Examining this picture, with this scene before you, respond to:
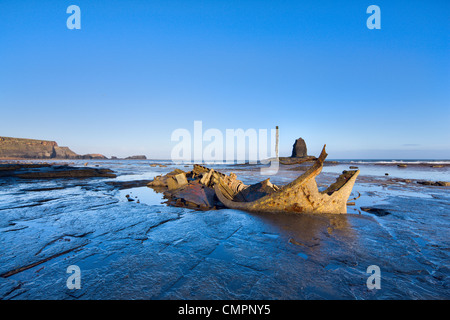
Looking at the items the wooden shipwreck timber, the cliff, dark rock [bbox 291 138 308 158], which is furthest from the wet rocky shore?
the cliff

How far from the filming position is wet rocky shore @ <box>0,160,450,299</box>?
178 centimetres

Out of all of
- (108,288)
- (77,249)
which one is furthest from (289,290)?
(77,249)

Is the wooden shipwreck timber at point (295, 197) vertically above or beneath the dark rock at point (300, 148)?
beneath

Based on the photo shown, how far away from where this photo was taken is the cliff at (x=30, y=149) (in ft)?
251

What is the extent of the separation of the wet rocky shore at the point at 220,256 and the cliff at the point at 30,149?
→ 361 feet

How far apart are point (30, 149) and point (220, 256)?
124801 millimetres

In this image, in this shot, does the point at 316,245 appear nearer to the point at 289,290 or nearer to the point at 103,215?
the point at 289,290

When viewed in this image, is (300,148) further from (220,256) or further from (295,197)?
(220,256)

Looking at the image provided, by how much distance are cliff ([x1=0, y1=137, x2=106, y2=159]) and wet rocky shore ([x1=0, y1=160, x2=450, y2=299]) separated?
4334 inches

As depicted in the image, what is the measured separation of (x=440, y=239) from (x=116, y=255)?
5.48m

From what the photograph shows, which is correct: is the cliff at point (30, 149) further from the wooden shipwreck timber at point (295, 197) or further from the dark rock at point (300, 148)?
the dark rock at point (300, 148)

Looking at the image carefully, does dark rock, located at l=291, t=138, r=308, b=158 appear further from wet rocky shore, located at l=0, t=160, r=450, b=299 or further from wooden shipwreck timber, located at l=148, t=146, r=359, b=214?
wet rocky shore, located at l=0, t=160, r=450, b=299

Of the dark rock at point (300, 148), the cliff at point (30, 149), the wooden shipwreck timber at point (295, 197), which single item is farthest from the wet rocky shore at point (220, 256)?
the cliff at point (30, 149)

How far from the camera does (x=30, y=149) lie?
85562 mm
